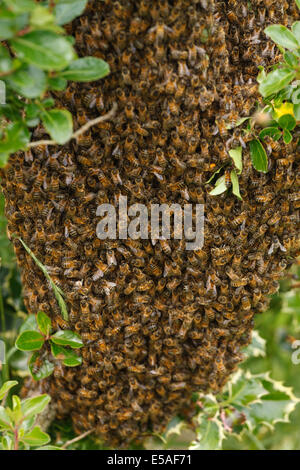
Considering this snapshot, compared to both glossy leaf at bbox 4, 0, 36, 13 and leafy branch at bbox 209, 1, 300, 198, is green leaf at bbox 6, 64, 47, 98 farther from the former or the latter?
leafy branch at bbox 209, 1, 300, 198

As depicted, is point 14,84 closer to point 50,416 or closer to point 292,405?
point 50,416

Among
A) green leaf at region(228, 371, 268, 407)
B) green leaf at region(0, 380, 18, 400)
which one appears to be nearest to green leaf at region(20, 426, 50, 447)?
green leaf at region(0, 380, 18, 400)

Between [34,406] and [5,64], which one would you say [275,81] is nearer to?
[5,64]

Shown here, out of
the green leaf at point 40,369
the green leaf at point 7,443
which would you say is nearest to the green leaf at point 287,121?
the green leaf at point 40,369

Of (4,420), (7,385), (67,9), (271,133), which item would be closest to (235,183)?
(271,133)

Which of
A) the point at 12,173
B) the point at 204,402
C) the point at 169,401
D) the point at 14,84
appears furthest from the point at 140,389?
the point at 14,84

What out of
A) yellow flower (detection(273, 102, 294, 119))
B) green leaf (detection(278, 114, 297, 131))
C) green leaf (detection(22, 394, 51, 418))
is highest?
yellow flower (detection(273, 102, 294, 119))
